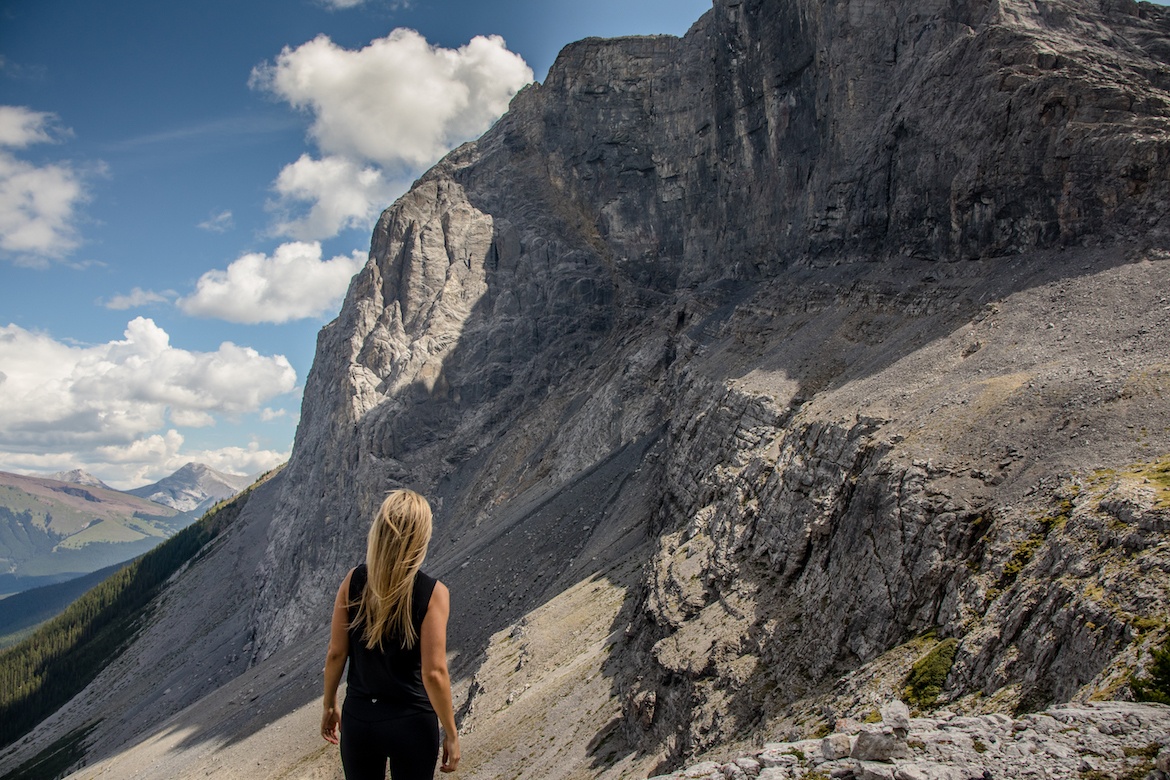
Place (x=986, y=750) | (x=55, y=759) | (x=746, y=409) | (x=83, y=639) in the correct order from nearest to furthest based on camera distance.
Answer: (x=986, y=750)
(x=746, y=409)
(x=55, y=759)
(x=83, y=639)

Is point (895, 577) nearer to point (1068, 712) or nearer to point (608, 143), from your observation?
point (1068, 712)

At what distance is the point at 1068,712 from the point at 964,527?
1330 cm

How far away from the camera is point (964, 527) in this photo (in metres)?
23.0

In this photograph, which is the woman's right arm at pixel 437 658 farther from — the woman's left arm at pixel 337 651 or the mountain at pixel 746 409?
the mountain at pixel 746 409

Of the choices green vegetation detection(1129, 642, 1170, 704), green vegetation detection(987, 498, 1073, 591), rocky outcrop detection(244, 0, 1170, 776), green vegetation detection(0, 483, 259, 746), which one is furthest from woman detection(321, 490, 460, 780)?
green vegetation detection(0, 483, 259, 746)

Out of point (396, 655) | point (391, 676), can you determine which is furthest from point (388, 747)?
point (396, 655)

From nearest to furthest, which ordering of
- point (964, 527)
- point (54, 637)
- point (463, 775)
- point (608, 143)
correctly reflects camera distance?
1. point (964, 527)
2. point (463, 775)
3. point (608, 143)
4. point (54, 637)

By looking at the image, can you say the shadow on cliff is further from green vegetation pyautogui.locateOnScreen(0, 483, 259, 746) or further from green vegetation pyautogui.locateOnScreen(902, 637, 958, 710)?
green vegetation pyautogui.locateOnScreen(0, 483, 259, 746)

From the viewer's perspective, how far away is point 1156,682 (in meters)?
11.5

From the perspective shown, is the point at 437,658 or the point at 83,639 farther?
the point at 83,639

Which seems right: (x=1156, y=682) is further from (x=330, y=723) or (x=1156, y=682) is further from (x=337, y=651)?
(x=337, y=651)

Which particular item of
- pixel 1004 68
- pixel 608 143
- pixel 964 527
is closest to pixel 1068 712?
pixel 964 527

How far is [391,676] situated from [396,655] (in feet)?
0.59

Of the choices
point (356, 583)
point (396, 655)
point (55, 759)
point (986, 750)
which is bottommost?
point (55, 759)
